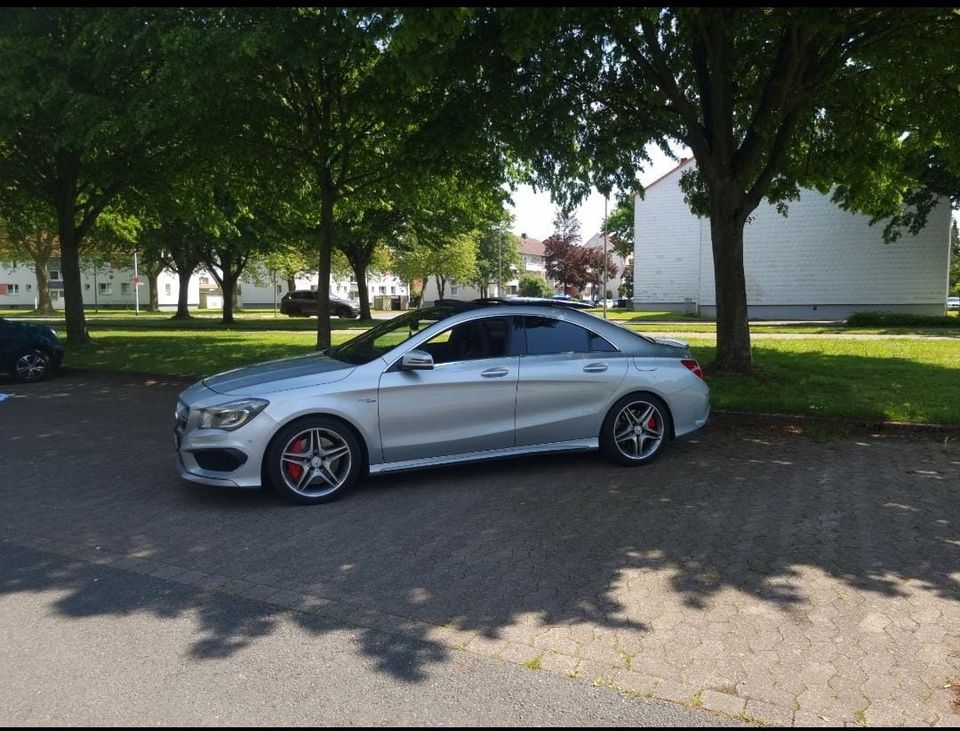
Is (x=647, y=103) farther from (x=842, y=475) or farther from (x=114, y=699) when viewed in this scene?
(x=114, y=699)

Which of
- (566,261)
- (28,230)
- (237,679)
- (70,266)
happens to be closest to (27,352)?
(70,266)

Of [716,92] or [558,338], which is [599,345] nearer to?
[558,338]

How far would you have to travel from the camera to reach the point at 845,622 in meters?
3.86

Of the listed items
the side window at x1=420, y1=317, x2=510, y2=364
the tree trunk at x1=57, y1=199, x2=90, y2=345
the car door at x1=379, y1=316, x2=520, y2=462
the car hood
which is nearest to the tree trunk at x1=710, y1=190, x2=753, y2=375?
the side window at x1=420, y1=317, x2=510, y2=364

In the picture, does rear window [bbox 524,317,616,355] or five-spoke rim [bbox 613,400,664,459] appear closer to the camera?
rear window [bbox 524,317,616,355]

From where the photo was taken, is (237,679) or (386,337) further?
(386,337)

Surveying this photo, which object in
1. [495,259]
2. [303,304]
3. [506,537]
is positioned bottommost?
[506,537]

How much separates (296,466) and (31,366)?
10.4m

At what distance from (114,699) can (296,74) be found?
1199 centimetres

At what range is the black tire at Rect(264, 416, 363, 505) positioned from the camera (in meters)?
5.82

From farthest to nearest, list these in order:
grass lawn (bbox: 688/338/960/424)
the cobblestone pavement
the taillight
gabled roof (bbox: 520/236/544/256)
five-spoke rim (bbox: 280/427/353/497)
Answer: gabled roof (bbox: 520/236/544/256)
grass lawn (bbox: 688/338/960/424)
the taillight
five-spoke rim (bbox: 280/427/353/497)
the cobblestone pavement

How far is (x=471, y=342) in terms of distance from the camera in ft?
21.6

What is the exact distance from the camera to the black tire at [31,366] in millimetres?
13641

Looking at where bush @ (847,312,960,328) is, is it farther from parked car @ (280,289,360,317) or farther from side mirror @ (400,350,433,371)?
parked car @ (280,289,360,317)
